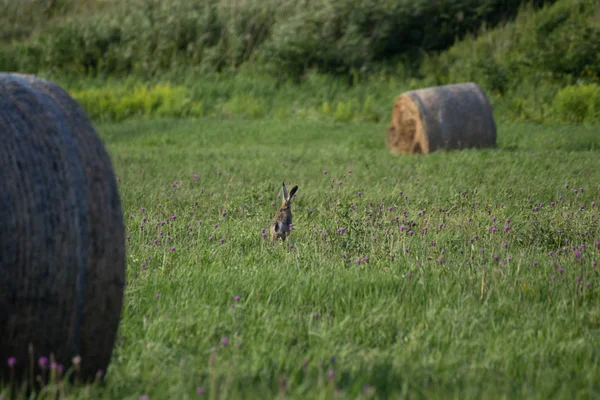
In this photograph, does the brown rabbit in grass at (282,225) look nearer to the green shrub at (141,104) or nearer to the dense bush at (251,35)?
the green shrub at (141,104)

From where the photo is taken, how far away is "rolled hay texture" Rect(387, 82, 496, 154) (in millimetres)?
11578

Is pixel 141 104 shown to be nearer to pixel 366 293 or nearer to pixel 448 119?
pixel 448 119

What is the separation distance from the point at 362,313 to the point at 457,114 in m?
8.45

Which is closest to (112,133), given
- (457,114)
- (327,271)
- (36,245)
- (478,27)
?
(457,114)

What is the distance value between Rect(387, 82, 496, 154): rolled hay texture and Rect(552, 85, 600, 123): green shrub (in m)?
3.31

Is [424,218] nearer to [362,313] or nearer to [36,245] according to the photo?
[362,313]

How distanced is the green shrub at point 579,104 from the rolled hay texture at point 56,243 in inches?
513

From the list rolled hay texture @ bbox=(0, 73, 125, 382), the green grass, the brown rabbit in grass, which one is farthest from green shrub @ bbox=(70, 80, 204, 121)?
rolled hay texture @ bbox=(0, 73, 125, 382)

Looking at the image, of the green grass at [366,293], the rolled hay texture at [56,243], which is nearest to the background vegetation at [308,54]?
the green grass at [366,293]

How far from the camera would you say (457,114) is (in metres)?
11.6

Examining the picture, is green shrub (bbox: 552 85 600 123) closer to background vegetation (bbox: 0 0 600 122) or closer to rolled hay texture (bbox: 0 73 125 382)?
background vegetation (bbox: 0 0 600 122)

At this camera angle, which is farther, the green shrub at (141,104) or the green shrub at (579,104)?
the green shrub at (141,104)

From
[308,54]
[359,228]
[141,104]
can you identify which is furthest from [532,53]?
[359,228]

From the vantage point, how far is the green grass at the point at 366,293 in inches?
114
